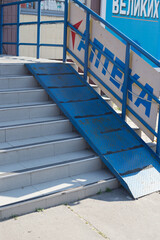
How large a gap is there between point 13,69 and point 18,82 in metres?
0.33

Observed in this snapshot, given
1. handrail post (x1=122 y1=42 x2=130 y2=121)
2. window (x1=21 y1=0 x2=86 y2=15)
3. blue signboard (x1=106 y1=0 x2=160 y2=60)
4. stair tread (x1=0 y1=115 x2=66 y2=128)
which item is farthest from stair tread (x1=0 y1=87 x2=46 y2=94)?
blue signboard (x1=106 y1=0 x2=160 y2=60)

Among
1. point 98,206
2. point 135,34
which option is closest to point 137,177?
point 98,206

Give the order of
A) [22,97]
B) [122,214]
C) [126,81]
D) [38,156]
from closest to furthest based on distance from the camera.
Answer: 1. [122,214]
2. [38,156]
3. [126,81]
4. [22,97]

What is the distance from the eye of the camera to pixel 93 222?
3535mm

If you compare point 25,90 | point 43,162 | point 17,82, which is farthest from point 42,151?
point 17,82

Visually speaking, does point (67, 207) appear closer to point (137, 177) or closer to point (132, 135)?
point (137, 177)

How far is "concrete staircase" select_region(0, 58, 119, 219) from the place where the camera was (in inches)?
149

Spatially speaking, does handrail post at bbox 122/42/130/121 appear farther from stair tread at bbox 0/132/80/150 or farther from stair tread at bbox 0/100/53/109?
stair tread at bbox 0/100/53/109

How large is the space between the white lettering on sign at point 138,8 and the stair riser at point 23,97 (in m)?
5.72

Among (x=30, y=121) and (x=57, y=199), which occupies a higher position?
(x=30, y=121)

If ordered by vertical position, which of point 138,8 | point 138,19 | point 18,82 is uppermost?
point 138,8

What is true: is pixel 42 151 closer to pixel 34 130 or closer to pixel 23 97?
pixel 34 130

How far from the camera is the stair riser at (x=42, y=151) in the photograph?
164 inches

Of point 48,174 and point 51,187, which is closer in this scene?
point 51,187
